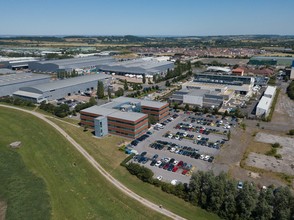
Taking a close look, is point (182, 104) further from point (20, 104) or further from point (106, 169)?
point (20, 104)

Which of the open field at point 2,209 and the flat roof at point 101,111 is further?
the flat roof at point 101,111

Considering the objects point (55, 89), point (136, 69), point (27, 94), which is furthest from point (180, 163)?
point (136, 69)

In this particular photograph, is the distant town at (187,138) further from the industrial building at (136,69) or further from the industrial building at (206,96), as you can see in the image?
the industrial building at (136,69)

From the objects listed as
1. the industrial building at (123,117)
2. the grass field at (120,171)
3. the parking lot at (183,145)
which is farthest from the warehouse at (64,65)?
the parking lot at (183,145)

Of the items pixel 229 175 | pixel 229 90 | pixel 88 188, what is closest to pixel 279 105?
pixel 229 90

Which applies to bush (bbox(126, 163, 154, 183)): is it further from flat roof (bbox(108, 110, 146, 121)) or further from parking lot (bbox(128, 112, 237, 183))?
flat roof (bbox(108, 110, 146, 121))

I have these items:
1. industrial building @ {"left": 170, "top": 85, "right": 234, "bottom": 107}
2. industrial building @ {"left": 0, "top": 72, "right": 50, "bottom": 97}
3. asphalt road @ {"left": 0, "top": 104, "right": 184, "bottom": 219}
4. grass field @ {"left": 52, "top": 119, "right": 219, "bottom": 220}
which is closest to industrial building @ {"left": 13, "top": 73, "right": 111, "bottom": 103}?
industrial building @ {"left": 0, "top": 72, "right": 50, "bottom": 97}
